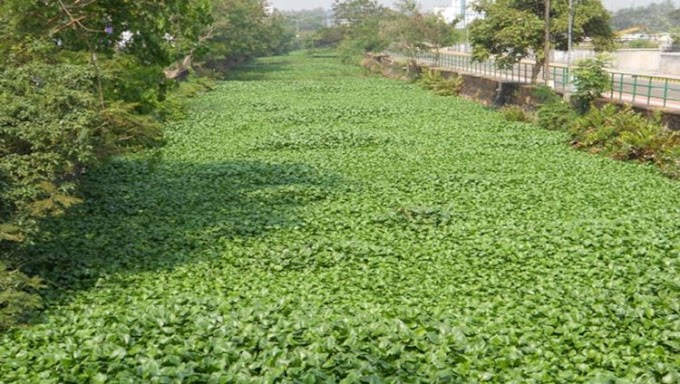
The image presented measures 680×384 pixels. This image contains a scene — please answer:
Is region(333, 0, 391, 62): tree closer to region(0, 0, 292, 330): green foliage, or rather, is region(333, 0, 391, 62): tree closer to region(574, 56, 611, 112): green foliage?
region(574, 56, 611, 112): green foliage

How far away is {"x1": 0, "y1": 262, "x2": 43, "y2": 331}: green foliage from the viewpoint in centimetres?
902

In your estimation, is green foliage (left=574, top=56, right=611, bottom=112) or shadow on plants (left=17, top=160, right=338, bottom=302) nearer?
shadow on plants (left=17, top=160, right=338, bottom=302)

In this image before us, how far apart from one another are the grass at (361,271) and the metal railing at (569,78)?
5.32 meters

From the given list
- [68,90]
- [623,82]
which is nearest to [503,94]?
[623,82]

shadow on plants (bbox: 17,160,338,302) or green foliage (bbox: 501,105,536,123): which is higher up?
shadow on plants (bbox: 17,160,338,302)

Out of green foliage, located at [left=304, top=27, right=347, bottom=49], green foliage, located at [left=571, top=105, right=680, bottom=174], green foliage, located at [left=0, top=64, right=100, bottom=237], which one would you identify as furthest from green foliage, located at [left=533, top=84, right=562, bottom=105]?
green foliage, located at [left=304, top=27, right=347, bottom=49]

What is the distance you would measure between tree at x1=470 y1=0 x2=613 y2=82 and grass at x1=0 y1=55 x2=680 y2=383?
1186cm

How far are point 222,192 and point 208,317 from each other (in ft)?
26.3

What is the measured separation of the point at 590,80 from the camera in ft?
80.1

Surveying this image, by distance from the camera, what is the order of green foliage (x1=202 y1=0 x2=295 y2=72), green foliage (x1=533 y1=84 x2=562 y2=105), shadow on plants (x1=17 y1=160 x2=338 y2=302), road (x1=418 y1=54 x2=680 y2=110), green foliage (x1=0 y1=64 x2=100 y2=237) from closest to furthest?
green foliage (x1=0 y1=64 x2=100 y2=237) < shadow on plants (x1=17 y1=160 x2=338 y2=302) < road (x1=418 y1=54 x2=680 y2=110) < green foliage (x1=533 y1=84 x2=562 y2=105) < green foliage (x1=202 y1=0 x2=295 y2=72)

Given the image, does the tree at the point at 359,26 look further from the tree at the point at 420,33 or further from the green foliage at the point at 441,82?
the green foliage at the point at 441,82

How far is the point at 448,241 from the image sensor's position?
1291cm

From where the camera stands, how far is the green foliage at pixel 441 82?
39.8m

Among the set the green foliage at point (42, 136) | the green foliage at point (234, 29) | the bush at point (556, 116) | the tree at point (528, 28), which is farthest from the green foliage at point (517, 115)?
the green foliage at point (234, 29)
